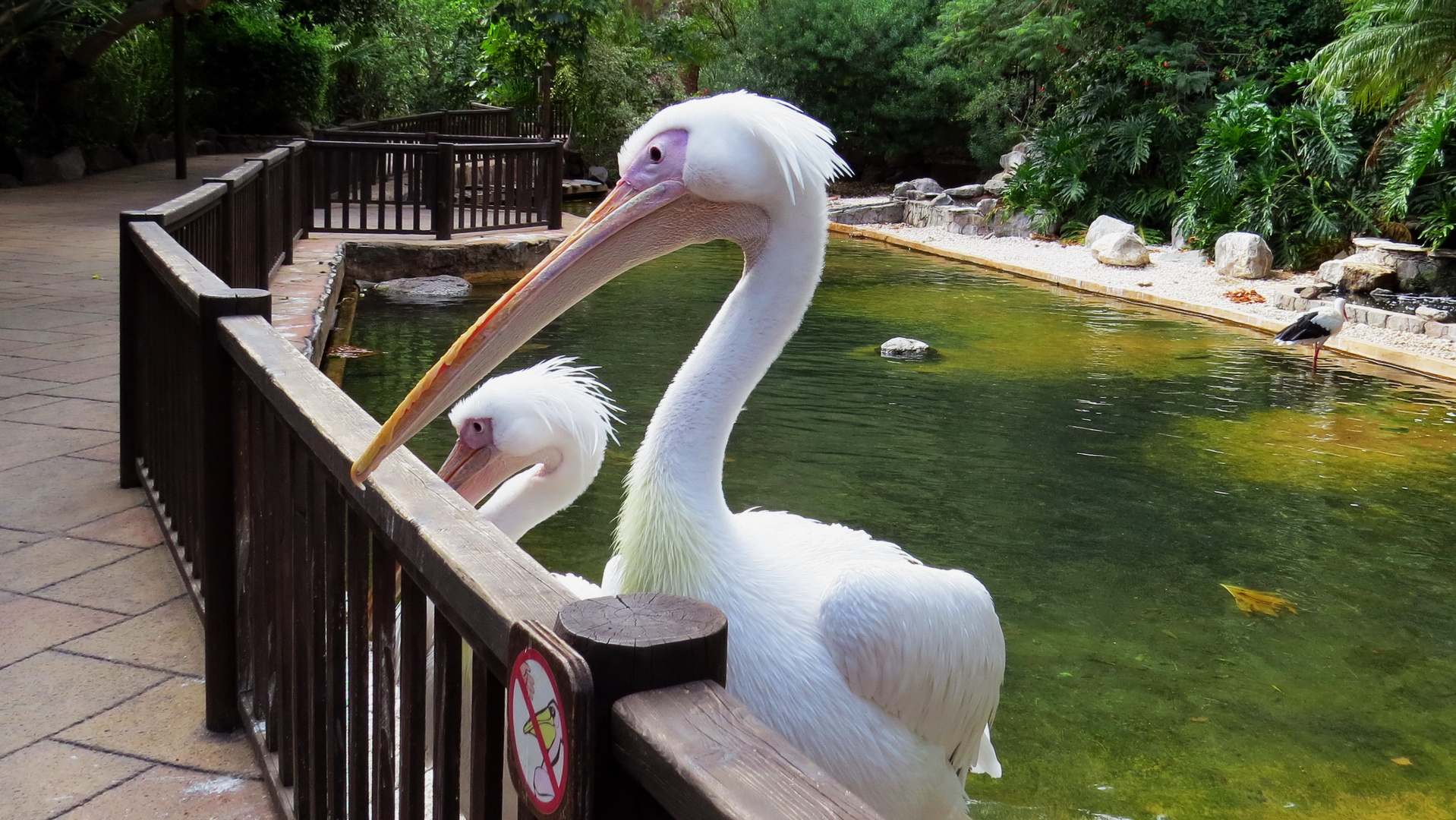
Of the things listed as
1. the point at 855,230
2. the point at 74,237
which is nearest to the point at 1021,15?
the point at 855,230

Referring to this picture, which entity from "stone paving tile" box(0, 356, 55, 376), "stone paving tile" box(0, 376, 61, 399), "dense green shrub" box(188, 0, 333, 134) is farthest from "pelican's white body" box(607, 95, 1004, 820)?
"dense green shrub" box(188, 0, 333, 134)

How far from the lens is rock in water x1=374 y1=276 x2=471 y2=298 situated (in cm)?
1005

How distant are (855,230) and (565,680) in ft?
57.0

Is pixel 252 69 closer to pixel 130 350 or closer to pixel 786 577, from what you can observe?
pixel 130 350

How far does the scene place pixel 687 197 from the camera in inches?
85.5

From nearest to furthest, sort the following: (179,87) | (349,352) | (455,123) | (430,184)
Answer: (349,352)
(430,184)
(179,87)
(455,123)

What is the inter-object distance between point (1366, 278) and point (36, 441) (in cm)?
1164

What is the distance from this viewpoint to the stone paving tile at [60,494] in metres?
3.36

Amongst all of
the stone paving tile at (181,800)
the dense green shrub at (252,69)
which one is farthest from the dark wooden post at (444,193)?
the stone paving tile at (181,800)

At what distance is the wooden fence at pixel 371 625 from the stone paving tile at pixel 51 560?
0.20 metres

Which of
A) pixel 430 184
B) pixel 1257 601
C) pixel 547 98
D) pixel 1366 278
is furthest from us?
pixel 547 98

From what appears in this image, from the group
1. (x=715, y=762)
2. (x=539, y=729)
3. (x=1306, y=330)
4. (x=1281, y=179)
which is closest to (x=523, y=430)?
(x=539, y=729)

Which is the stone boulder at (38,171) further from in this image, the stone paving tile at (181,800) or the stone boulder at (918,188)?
the stone boulder at (918,188)

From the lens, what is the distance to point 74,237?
8836mm
